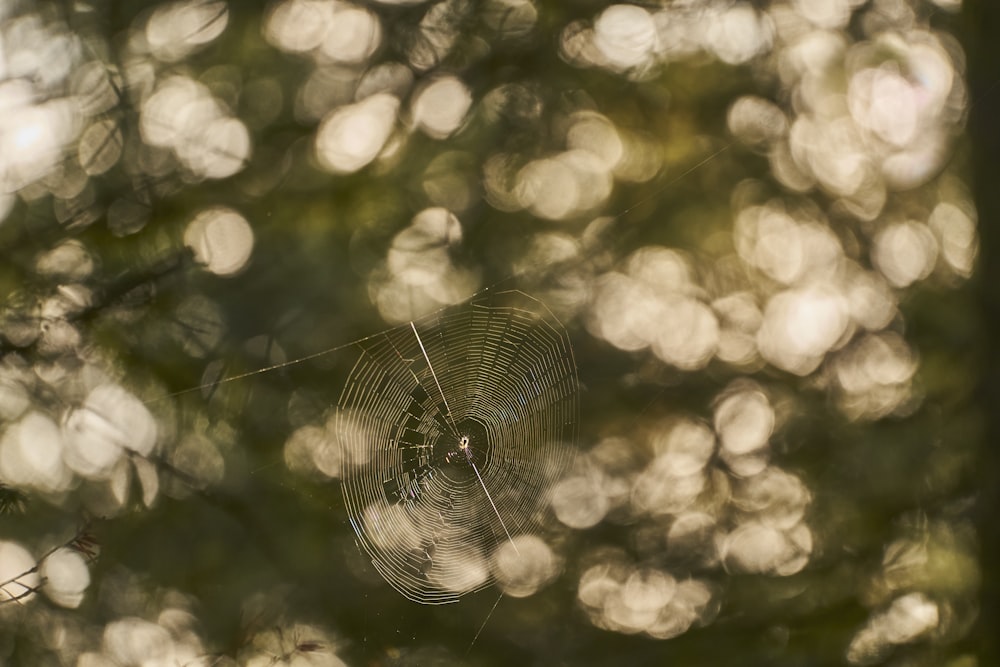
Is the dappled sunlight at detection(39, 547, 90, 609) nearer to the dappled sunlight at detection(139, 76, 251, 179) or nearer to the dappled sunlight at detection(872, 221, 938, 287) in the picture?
the dappled sunlight at detection(139, 76, 251, 179)

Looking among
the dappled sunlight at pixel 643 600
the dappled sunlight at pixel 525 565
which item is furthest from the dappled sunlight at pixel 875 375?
the dappled sunlight at pixel 525 565

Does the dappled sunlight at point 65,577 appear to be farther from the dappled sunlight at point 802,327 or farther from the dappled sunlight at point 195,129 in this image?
the dappled sunlight at point 802,327

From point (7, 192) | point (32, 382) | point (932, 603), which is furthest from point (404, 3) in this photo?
point (932, 603)

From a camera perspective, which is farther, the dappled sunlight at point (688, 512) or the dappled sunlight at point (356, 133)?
the dappled sunlight at point (688, 512)

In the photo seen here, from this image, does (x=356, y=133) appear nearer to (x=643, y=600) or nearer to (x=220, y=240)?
(x=220, y=240)

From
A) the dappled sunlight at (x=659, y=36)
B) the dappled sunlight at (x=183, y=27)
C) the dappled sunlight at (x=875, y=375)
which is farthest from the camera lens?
the dappled sunlight at (x=875, y=375)

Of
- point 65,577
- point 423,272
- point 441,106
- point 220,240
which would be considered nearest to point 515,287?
point 423,272

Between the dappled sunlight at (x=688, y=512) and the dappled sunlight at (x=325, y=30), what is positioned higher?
the dappled sunlight at (x=325, y=30)
